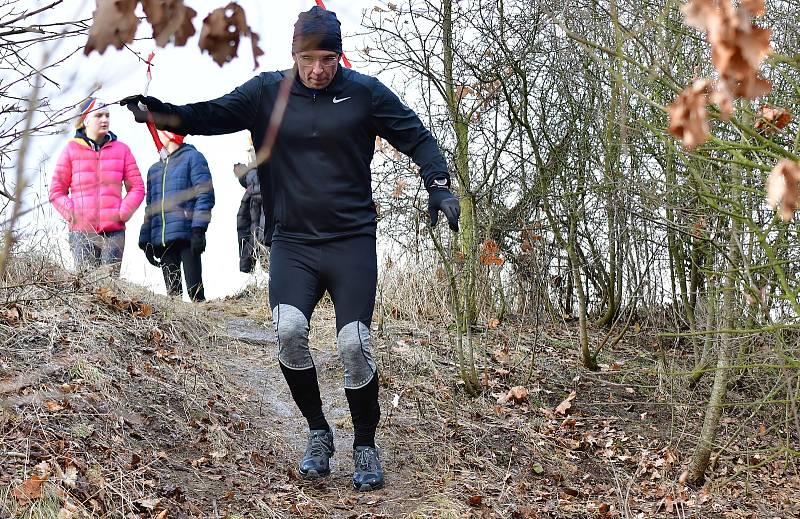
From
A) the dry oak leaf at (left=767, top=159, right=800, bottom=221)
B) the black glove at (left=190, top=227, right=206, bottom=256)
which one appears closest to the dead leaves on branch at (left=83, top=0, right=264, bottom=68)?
the dry oak leaf at (left=767, top=159, right=800, bottom=221)

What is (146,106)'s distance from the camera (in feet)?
14.1

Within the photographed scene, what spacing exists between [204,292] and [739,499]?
5422 millimetres

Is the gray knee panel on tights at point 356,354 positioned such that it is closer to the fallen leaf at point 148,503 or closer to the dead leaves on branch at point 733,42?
the fallen leaf at point 148,503

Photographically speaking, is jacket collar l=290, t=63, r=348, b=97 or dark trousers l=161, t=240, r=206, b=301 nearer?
jacket collar l=290, t=63, r=348, b=97

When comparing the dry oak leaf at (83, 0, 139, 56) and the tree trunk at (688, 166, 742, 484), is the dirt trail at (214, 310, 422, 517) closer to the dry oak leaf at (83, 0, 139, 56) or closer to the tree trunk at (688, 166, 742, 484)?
the tree trunk at (688, 166, 742, 484)

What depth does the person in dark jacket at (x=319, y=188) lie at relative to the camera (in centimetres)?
463

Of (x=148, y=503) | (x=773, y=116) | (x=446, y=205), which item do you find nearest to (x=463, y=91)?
(x=446, y=205)

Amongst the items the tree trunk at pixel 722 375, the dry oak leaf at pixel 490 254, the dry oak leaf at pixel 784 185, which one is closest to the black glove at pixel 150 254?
the dry oak leaf at pixel 490 254

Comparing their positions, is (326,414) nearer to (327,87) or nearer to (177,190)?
(327,87)

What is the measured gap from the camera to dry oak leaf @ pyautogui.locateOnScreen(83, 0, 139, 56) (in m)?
1.87

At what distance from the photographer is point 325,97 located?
472 cm

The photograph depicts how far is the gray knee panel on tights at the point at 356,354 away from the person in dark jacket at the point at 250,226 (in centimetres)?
537

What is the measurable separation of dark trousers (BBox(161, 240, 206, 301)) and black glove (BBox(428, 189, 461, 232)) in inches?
184

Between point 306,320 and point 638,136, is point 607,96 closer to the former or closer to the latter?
point 638,136
